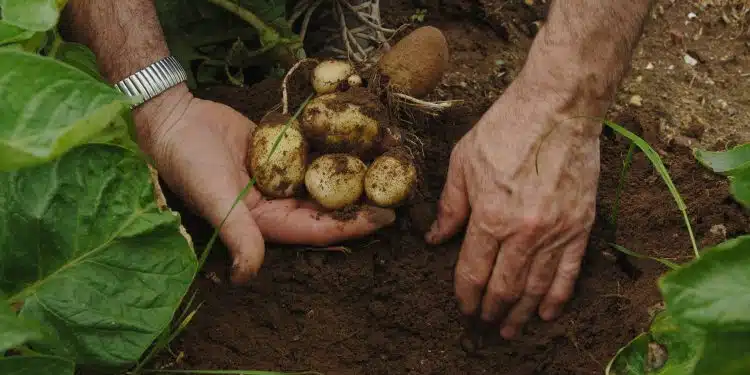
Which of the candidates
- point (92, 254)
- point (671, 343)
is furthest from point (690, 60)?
point (92, 254)

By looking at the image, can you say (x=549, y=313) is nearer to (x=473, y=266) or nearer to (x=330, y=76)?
(x=473, y=266)

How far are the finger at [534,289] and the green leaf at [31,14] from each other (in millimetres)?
1115

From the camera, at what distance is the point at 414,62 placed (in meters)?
2.19

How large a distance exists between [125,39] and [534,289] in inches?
45.6

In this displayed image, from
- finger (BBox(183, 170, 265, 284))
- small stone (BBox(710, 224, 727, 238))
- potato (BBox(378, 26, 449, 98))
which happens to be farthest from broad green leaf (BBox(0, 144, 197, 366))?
small stone (BBox(710, 224, 727, 238))

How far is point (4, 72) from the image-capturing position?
119 cm

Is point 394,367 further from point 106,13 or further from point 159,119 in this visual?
point 106,13

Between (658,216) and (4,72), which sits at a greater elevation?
(4,72)

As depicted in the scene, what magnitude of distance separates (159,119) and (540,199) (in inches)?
36.3

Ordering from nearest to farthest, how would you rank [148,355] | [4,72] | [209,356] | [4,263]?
[4,72] → [4,263] → [148,355] → [209,356]

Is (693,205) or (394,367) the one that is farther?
(693,205)

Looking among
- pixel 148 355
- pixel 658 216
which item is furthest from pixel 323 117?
pixel 658 216

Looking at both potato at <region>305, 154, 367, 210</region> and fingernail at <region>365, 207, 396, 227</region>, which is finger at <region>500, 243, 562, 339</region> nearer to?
fingernail at <region>365, 207, 396, 227</region>

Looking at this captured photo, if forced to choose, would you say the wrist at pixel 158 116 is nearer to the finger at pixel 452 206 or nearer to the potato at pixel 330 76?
the potato at pixel 330 76
